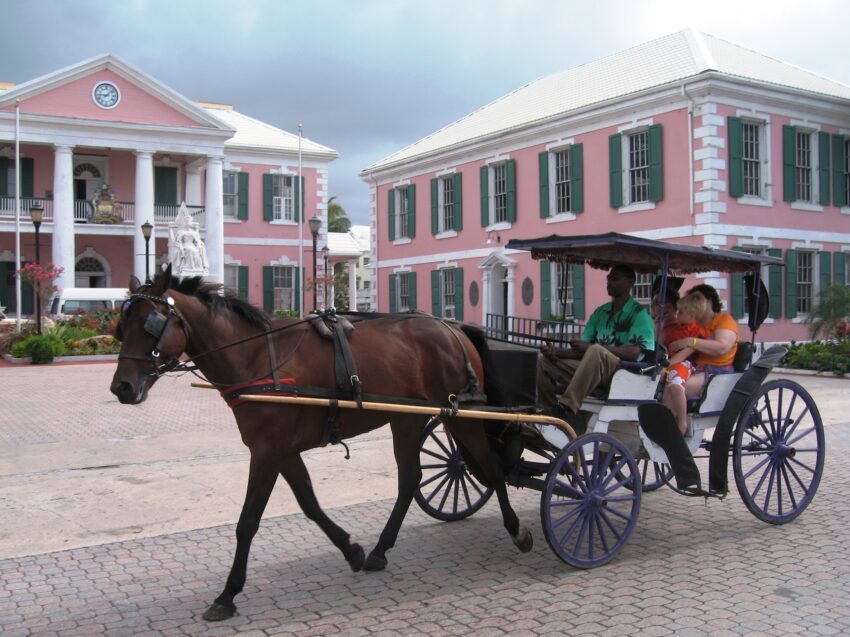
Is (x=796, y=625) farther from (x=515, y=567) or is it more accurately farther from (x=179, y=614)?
(x=179, y=614)

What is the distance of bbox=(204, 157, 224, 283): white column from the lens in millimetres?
33031

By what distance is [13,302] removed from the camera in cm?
3216

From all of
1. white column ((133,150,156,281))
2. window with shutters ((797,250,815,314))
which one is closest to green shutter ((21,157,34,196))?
white column ((133,150,156,281))

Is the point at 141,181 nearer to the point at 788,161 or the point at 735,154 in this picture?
the point at 735,154

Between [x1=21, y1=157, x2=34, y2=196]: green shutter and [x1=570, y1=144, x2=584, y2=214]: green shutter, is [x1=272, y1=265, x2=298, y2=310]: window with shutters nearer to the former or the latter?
[x1=21, y1=157, x2=34, y2=196]: green shutter

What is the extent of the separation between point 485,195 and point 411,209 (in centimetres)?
422

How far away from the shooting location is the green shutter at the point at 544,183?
84.5ft

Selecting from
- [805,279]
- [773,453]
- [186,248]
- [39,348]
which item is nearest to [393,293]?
[186,248]

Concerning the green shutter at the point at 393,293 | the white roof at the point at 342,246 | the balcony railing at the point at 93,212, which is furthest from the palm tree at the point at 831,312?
the white roof at the point at 342,246

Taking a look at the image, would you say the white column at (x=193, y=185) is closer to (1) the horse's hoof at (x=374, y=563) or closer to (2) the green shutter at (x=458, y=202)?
(2) the green shutter at (x=458, y=202)

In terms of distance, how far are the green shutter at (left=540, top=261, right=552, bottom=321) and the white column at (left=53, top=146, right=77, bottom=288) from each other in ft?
56.3

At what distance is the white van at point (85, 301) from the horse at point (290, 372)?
23532 mm

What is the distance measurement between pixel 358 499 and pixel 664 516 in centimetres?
259

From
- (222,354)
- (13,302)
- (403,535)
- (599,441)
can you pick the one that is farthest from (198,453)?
(13,302)
